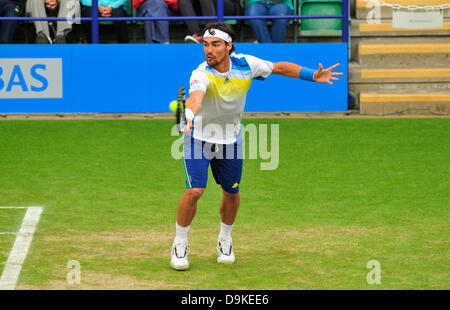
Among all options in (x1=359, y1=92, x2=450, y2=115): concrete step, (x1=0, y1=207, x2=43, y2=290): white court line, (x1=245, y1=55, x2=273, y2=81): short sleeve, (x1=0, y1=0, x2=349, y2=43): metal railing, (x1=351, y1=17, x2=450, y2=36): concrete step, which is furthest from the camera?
(x1=351, y1=17, x2=450, y2=36): concrete step

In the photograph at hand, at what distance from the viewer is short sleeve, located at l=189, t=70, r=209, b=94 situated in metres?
6.67

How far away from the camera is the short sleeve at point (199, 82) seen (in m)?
6.67

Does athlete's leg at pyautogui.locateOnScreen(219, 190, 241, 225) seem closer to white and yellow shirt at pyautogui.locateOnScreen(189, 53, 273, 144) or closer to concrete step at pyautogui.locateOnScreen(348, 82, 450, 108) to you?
white and yellow shirt at pyautogui.locateOnScreen(189, 53, 273, 144)

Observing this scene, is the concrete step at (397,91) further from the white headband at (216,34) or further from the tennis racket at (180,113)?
the white headband at (216,34)

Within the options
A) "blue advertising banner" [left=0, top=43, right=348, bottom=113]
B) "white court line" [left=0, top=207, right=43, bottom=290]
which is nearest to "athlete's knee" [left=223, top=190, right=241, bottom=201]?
"white court line" [left=0, top=207, right=43, bottom=290]

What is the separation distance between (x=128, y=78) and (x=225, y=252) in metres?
9.02

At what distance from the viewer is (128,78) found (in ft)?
51.7

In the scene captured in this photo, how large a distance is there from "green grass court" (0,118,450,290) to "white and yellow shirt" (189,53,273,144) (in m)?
1.05

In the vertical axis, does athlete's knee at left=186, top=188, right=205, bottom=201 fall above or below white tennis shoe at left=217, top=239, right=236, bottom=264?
above

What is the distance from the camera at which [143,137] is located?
1353 cm

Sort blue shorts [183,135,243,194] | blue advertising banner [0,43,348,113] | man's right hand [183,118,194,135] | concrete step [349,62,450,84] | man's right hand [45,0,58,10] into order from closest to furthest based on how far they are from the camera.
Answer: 1. man's right hand [183,118,194,135]
2. blue shorts [183,135,243,194]
3. blue advertising banner [0,43,348,113]
4. man's right hand [45,0,58,10]
5. concrete step [349,62,450,84]

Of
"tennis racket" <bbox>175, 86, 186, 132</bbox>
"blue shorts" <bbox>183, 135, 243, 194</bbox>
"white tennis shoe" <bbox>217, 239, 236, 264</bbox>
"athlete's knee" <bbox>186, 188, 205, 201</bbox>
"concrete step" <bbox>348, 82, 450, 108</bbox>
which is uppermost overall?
"tennis racket" <bbox>175, 86, 186, 132</bbox>

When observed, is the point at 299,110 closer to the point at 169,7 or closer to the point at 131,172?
the point at 169,7
